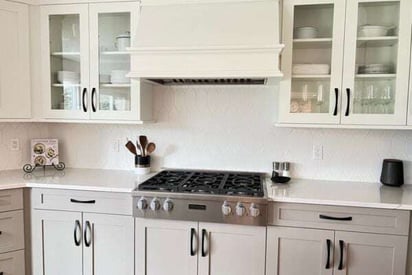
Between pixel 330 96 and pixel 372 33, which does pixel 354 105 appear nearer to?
pixel 330 96

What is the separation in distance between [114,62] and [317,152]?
1.80 metres

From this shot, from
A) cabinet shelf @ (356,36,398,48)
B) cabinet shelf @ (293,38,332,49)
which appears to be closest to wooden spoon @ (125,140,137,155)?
cabinet shelf @ (293,38,332,49)

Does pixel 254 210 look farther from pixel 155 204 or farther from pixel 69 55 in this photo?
pixel 69 55

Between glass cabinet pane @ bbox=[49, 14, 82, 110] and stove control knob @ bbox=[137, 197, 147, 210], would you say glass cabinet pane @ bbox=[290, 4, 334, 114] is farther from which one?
glass cabinet pane @ bbox=[49, 14, 82, 110]

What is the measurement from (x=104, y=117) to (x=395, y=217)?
2.13 meters

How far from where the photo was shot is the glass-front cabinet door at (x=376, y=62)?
204 cm

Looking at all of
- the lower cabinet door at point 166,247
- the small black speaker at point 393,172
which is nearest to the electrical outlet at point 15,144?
the lower cabinet door at point 166,247

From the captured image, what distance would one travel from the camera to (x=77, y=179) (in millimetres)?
2322

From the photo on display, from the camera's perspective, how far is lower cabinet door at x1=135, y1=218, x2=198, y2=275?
2029mm

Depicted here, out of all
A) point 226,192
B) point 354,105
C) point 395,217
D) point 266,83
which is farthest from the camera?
point 266,83

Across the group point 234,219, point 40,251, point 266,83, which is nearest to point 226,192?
point 234,219

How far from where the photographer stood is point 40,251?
223 cm

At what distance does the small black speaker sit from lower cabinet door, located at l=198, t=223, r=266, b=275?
1.07m

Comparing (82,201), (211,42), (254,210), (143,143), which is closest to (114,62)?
(143,143)
